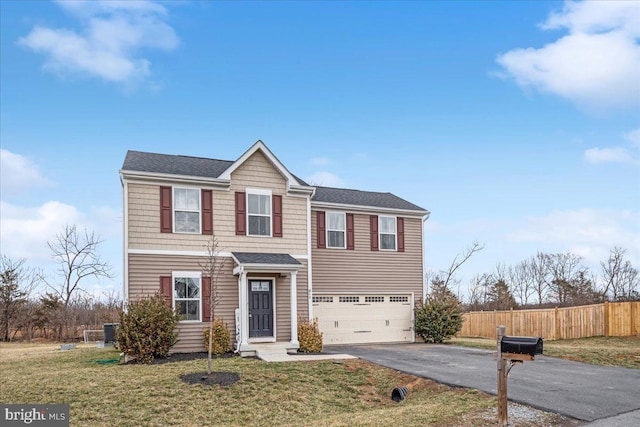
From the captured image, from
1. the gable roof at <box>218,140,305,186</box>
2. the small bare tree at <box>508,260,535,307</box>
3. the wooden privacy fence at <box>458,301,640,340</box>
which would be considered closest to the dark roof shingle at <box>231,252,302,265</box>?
the gable roof at <box>218,140,305,186</box>

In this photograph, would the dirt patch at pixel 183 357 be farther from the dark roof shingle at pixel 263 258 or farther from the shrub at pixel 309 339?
the dark roof shingle at pixel 263 258

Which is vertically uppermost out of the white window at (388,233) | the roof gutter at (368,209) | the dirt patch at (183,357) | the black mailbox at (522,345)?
the roof gutter at (368,209)

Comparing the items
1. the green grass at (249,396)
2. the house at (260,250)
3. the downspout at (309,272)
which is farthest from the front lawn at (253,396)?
the downspout at (309,272)

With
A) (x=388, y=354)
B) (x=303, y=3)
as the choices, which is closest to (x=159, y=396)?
(x=388, y=354)

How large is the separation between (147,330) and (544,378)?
33.8ft

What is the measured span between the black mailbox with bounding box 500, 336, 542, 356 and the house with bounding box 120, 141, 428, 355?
9569mm

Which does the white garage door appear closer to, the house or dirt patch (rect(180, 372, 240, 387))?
the house

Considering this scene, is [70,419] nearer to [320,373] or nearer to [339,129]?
[320,373]

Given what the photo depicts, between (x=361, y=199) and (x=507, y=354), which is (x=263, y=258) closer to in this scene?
(x=361, y=199)

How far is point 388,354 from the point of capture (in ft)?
54.5

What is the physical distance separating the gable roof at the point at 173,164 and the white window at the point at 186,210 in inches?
24.2

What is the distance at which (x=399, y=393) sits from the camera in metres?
11.3

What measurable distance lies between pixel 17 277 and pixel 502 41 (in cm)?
3151

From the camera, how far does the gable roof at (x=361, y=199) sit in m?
20.9
